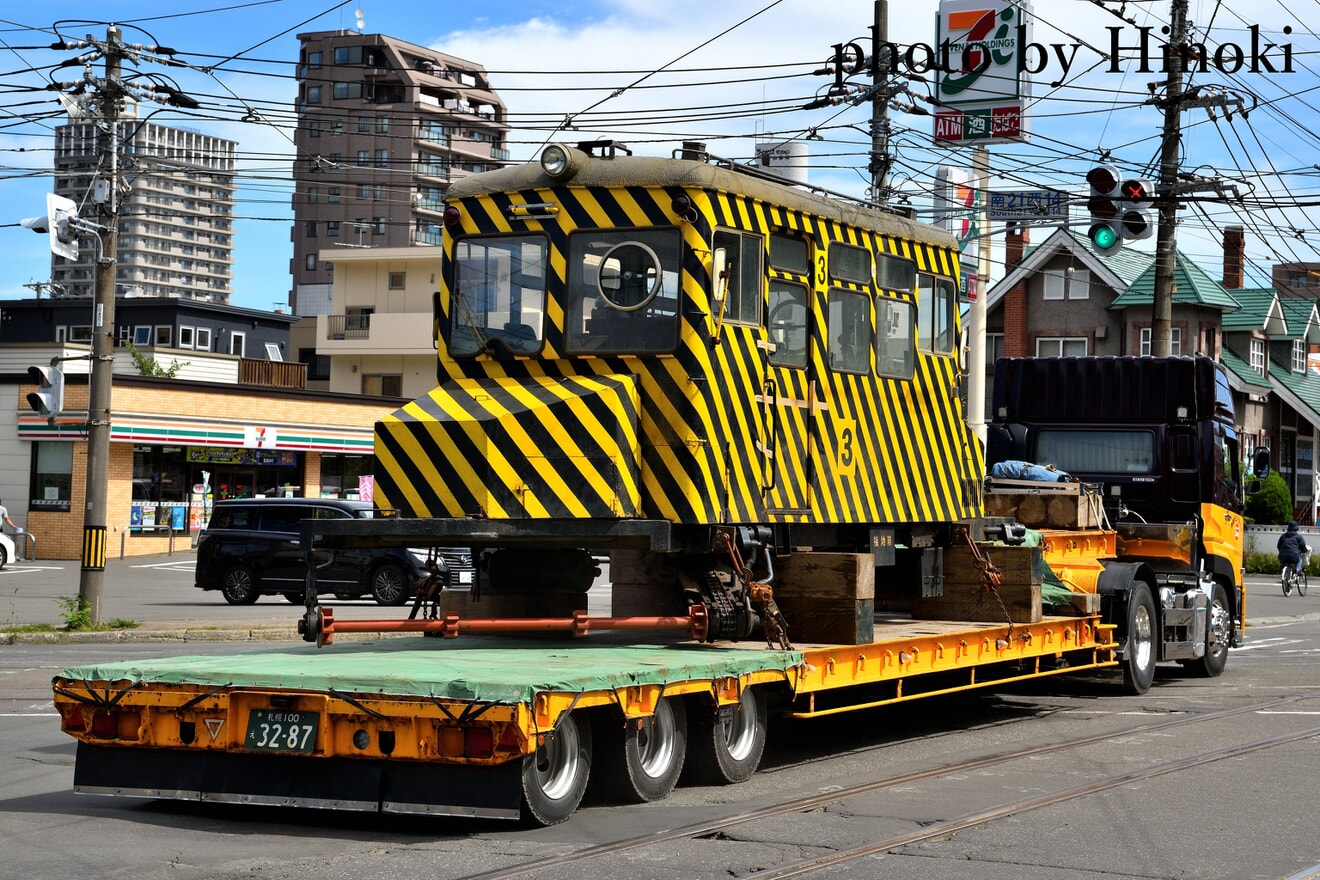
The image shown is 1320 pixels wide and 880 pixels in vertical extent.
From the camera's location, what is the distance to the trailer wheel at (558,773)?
28.6ft

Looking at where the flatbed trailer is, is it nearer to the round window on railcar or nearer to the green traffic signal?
the round window on railcar

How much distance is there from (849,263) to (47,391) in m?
15.0

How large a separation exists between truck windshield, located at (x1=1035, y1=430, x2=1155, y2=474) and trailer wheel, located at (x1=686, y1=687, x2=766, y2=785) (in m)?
9.47

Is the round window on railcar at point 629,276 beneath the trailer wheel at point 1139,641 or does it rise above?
above

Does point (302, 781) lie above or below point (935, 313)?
below

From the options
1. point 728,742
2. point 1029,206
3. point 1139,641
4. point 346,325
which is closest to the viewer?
point 728,742

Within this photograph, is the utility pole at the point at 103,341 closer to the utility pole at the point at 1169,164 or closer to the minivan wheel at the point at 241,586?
the minivan wheel at the point at 241,586

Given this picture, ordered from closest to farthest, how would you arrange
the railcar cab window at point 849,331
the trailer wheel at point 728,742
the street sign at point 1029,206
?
the trailer wheel at point 728,742
the railcar cab window at point 849,331
the street sign at point 1029,206

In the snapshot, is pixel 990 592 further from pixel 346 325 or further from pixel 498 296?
pixel 346 325

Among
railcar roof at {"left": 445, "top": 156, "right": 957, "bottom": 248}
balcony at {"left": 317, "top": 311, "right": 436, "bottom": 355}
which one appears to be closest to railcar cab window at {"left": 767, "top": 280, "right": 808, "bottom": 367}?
railcar roof at {"left": 445, "top": 156, "right": 957, "bottom": 248}

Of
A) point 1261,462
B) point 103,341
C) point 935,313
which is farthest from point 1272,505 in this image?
point 935,313

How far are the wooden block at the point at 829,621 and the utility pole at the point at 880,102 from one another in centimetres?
1314

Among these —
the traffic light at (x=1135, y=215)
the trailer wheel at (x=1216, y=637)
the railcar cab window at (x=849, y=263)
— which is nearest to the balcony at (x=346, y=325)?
the traffic light at (x=1135, y=215)

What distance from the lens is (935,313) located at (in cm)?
1371
